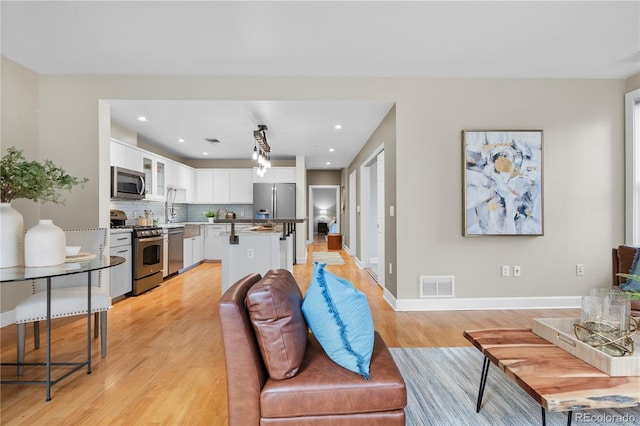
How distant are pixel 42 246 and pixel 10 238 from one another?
21 cm

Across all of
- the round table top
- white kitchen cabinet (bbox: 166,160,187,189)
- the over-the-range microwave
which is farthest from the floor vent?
white kitchen cabinet (bbox: 166,160,187,189)

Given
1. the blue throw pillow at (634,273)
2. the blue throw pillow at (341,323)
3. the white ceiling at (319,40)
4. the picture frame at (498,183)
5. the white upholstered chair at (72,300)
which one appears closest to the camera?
the blue throw pillow at (341,323)

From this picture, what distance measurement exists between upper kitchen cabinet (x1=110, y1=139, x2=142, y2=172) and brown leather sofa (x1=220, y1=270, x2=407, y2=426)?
13.5ft

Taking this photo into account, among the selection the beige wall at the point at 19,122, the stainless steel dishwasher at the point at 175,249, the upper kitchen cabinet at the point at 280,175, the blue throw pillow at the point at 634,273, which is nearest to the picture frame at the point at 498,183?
the blue throw pillow at the point at 634,273

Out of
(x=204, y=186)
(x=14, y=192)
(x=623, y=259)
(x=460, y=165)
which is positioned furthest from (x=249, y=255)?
(x=204, y=186)

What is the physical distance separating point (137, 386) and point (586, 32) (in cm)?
442

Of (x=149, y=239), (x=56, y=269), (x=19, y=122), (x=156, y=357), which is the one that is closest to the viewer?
(x=56, y=269)

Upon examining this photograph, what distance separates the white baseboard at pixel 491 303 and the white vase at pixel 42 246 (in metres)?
3.11

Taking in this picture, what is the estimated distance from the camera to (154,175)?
554 cm

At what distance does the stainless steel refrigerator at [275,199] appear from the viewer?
23.4ft

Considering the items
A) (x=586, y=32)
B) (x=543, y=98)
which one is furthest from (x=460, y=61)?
(x=543, y=98)

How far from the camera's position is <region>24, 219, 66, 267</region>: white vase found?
2000 millimetres

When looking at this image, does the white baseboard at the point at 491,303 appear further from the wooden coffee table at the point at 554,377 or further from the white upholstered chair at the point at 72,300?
the white upholstered chair at the point at 72,300

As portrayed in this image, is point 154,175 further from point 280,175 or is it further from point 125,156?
point 280,175
